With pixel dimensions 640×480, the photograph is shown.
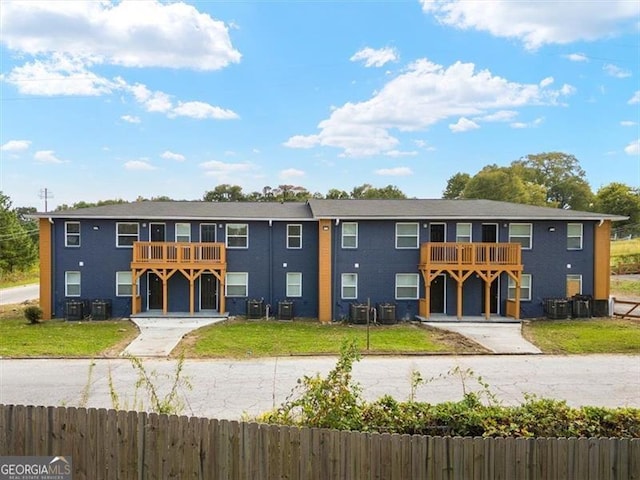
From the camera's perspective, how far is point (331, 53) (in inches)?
999

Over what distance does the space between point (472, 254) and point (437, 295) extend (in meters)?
2.73

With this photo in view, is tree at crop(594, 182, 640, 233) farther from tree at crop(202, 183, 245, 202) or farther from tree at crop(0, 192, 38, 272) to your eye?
tree at crop(0, 192, 38, 272)

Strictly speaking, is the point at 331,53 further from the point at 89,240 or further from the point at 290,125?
the point at 89,240

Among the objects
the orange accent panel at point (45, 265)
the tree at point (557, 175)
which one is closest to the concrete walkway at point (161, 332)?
the orange accent panel at point (45, 265)

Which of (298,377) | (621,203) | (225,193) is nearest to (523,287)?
(298,377)

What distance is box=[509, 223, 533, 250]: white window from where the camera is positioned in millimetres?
21250

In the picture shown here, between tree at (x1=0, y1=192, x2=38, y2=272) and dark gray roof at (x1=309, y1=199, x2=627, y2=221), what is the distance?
1145 inches

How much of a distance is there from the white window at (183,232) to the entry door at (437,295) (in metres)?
12.0

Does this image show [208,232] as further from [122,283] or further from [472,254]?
[472,254]

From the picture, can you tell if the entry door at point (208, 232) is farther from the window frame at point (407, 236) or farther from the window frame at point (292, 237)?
the window frame at point (407, 236)

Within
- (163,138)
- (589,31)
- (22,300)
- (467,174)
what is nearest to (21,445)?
(589,31)

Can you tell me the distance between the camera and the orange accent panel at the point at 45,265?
20.6 m

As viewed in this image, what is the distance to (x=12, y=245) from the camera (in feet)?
124

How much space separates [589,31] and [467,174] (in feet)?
221
